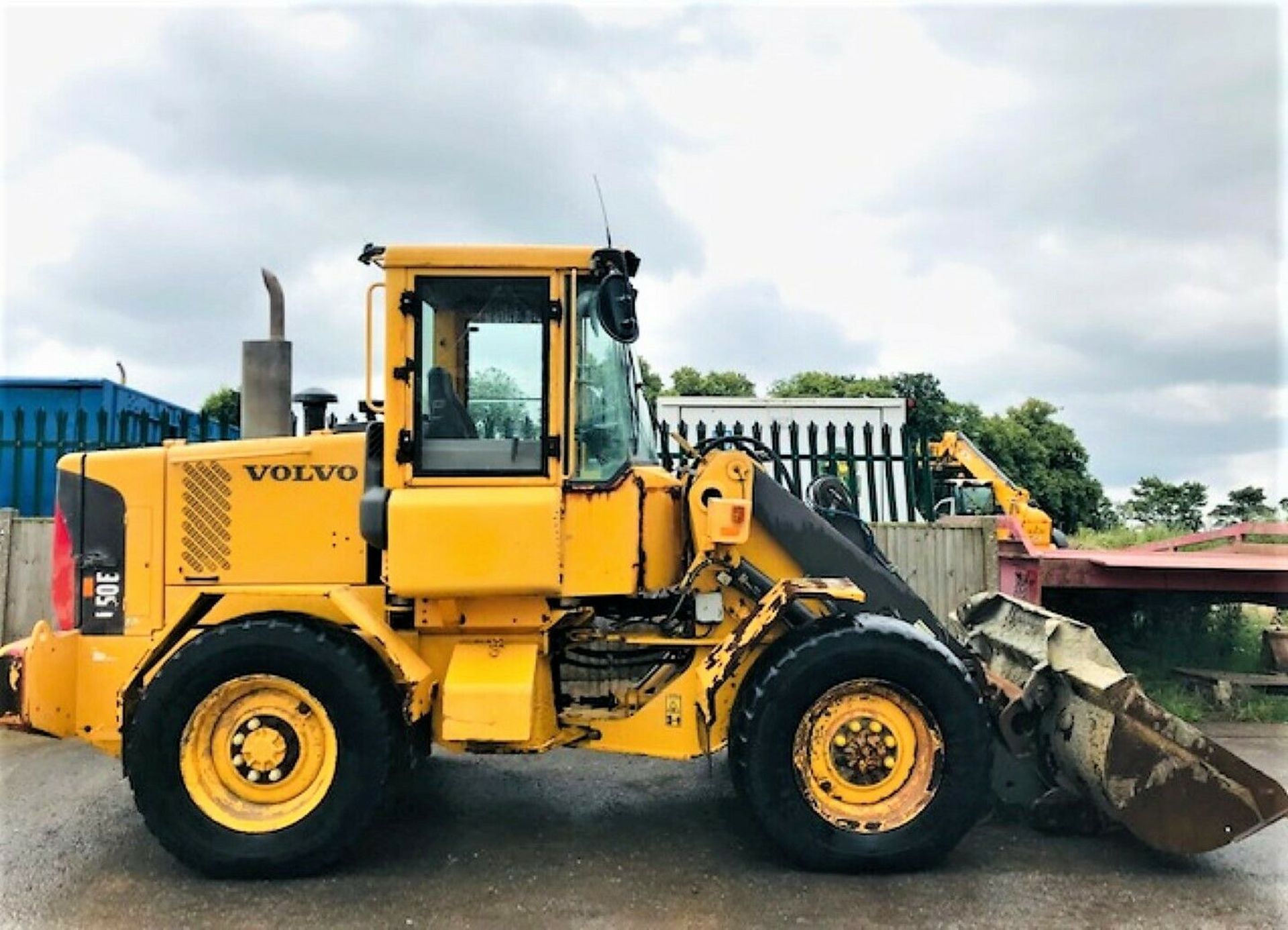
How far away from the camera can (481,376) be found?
4.83 meters

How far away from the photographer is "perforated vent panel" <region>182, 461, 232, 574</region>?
4.94m

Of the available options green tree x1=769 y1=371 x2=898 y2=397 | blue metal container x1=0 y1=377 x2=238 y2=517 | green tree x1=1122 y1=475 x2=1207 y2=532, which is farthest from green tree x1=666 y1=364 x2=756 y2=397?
blue metal container x1=0 y1=377 x2=238 y2=517

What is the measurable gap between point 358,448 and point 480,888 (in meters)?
2.05

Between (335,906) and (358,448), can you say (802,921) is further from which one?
(358,448)

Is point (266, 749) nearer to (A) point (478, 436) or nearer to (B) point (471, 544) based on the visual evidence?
(B) point (471, 544)

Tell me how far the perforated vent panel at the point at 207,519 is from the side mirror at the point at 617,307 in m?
1.96

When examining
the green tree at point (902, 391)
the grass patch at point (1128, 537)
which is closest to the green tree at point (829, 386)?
the green tree at point (902, 391)

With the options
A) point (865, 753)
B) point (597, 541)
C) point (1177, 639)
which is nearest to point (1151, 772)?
point (865, 753)

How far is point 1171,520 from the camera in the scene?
22734 millimetres

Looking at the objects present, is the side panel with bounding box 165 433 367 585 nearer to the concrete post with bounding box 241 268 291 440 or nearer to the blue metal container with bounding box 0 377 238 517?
the concrete post with bounding box 241 268 291 440

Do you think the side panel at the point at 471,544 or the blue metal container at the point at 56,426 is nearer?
the side panel at the point at 471,544

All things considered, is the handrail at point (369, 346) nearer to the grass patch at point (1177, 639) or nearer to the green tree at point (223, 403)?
the grass patch at point (1177, 639)

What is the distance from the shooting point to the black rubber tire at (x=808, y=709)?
4.46m

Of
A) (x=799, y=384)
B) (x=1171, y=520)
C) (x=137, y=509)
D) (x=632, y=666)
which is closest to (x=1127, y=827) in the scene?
(x=632, y=666)
